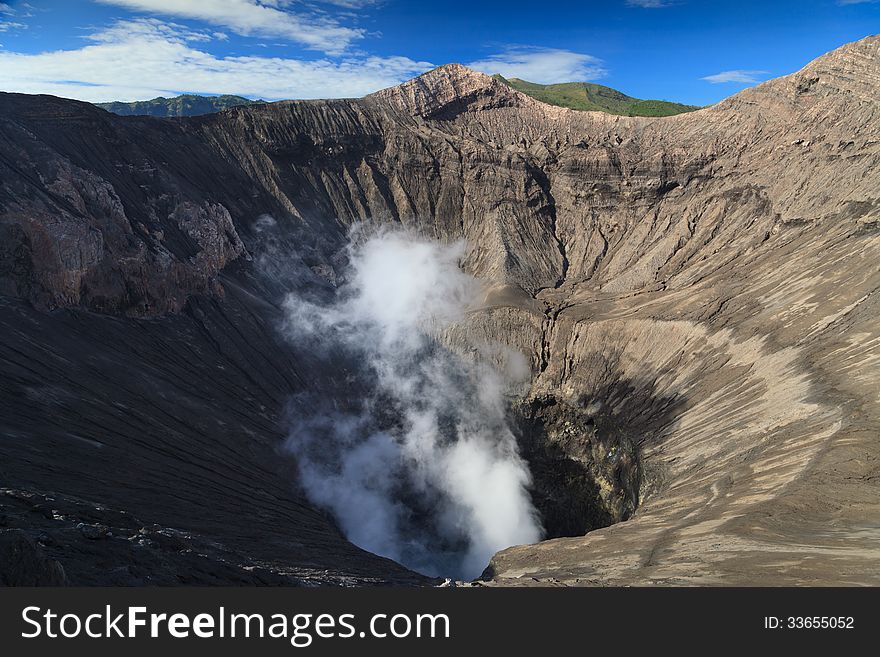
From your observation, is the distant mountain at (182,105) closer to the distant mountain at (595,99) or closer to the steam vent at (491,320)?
the distant mountain at (595,99)

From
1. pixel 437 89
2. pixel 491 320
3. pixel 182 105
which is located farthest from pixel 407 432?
pixel 182 105

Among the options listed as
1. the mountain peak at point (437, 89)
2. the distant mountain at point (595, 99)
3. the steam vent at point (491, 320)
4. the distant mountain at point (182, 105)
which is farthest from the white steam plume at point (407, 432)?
the distant mountain at point (182, 105)

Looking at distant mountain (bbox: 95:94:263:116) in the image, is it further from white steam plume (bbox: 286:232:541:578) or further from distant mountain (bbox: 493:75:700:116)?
white steam plume (bbox: 286:232:541:578)

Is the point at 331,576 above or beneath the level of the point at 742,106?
A: beneath

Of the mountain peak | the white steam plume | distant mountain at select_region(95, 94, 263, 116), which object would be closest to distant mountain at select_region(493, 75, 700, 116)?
the mountain peak

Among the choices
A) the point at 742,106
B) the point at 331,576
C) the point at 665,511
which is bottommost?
the point at 331,576

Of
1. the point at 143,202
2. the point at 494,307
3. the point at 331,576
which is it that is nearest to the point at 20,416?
the point at 331,576

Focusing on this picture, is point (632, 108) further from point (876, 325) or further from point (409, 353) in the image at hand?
point (876, 325)
